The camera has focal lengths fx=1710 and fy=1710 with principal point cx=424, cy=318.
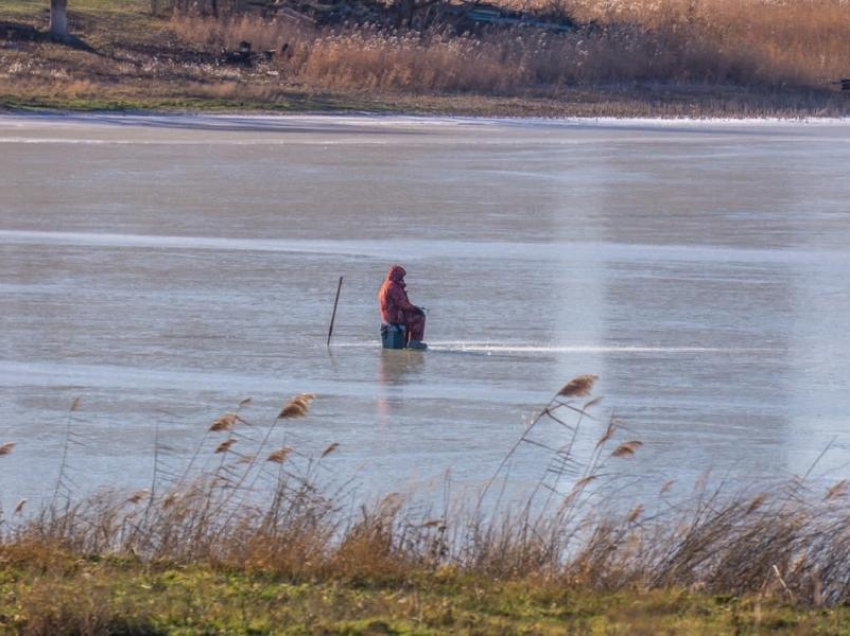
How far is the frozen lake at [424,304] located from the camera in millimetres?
8375

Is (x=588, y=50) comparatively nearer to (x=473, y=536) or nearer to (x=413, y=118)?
(x=413, y=118)

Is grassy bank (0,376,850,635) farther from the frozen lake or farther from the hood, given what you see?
the hood

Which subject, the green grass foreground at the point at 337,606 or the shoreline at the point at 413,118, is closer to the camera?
the green grass foreground at the point at 337,606

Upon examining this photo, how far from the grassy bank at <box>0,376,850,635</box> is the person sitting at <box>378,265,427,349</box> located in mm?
3248

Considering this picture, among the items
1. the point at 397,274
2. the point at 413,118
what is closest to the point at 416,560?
the point at 397,274

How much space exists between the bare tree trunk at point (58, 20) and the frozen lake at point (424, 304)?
1789 cm

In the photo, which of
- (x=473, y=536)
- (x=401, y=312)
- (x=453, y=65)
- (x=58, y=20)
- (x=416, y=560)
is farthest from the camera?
(x=58, y=20)

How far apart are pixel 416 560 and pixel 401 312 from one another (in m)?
4.72

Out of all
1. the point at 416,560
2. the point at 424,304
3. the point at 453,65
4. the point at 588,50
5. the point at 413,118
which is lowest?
the point at 413,118

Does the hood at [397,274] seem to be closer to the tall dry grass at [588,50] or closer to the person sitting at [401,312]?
the person sitting at [401,312]

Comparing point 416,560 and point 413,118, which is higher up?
point 416,560

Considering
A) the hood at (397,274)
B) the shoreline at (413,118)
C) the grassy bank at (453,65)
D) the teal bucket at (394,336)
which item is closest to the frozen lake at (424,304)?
the teal bucket at (394,336)

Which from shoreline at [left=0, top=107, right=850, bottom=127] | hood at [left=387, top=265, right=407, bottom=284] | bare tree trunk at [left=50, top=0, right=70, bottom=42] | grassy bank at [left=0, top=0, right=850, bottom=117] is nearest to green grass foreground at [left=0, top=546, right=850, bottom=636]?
hood at [left=387, top=265, right=407, bottom=284]

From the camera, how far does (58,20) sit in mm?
41875
